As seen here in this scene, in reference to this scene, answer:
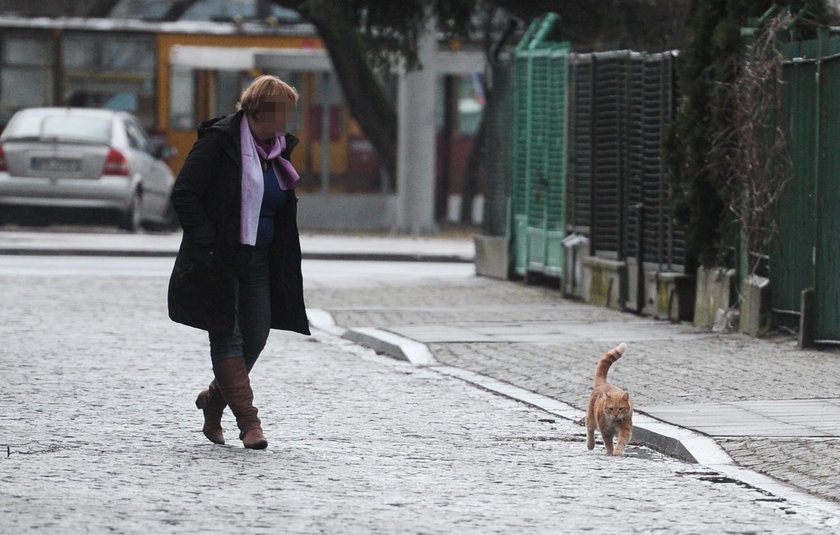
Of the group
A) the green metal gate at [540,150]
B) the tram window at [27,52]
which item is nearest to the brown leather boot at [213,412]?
the green metal gate at [540,150]

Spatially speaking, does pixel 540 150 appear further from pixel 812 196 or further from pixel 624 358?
pixel 624 358

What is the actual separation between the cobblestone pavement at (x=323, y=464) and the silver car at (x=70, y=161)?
15.1 meters

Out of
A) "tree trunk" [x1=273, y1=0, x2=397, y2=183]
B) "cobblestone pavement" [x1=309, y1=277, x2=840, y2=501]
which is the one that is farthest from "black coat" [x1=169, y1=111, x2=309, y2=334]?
"tree trunk" [x1=273, y1=0, x2=397, y2=183]

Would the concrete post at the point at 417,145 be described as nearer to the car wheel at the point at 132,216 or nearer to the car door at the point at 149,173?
the car door at the point at 149,173

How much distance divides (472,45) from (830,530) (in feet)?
93.2

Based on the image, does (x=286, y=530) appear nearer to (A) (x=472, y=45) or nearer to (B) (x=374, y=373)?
(B) (x=374, y=373)

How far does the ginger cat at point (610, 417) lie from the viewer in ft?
29.7

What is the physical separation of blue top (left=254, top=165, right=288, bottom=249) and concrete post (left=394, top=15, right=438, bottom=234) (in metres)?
23.0

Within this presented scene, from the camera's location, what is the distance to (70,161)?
28.5 m

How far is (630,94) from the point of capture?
17.4m

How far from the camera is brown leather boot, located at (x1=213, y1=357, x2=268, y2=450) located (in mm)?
9055

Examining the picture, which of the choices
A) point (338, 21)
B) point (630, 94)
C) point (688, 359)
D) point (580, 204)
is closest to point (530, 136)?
point (580, 204)

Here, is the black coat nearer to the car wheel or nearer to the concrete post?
the car wheel

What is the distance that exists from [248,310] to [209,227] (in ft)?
1.43
